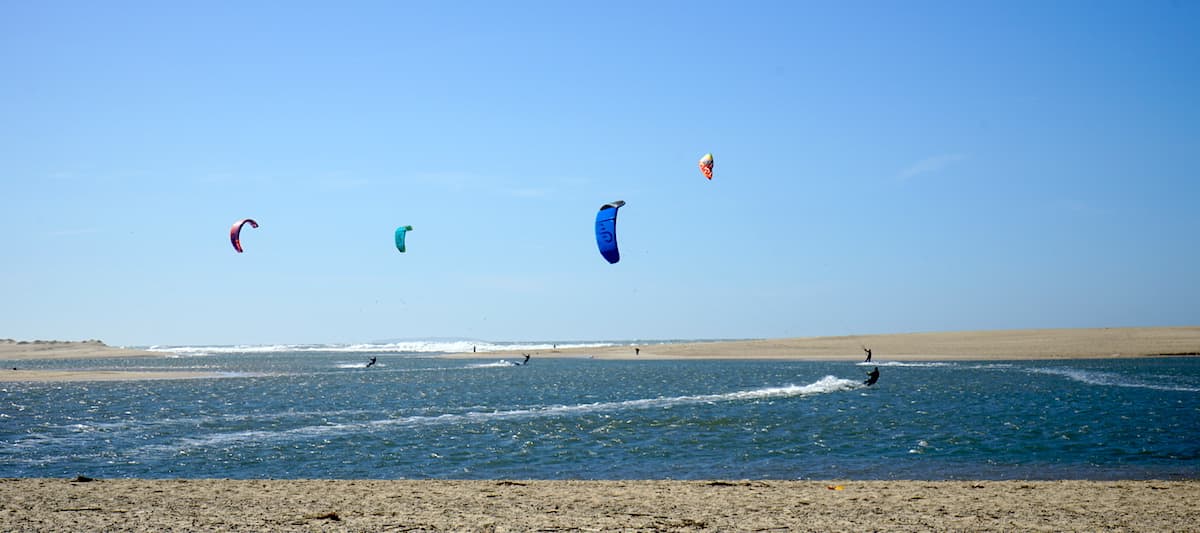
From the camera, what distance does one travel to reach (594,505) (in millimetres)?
10781

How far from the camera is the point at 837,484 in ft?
42.5

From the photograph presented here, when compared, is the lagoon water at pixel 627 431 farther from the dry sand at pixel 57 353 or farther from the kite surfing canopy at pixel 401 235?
the dry sand at pixel 57 353

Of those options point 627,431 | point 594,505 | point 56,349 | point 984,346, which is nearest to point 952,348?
point 984,346

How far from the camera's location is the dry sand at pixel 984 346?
203 ft

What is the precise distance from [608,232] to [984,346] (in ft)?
190

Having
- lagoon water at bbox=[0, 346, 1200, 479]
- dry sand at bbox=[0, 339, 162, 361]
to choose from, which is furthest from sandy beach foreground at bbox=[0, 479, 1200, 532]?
dry sand at bbox=[0, 339, 162, 361]

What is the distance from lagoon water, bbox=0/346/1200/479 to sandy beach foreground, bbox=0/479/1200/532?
82.6 inches

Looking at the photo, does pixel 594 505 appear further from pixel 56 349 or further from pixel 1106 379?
pixel 56 349

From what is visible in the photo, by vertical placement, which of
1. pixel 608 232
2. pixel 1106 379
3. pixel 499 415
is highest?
pixel 608 232

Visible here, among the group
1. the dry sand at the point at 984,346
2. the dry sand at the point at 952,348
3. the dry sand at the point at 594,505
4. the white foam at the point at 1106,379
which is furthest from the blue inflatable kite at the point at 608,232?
the dry sand at the point at 984,346

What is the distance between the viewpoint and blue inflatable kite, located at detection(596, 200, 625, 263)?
934 inches

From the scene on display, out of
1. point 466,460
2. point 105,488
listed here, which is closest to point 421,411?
point 466,460

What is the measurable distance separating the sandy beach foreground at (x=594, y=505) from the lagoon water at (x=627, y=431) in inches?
82.6

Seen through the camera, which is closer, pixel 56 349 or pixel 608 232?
pixel 608 232
